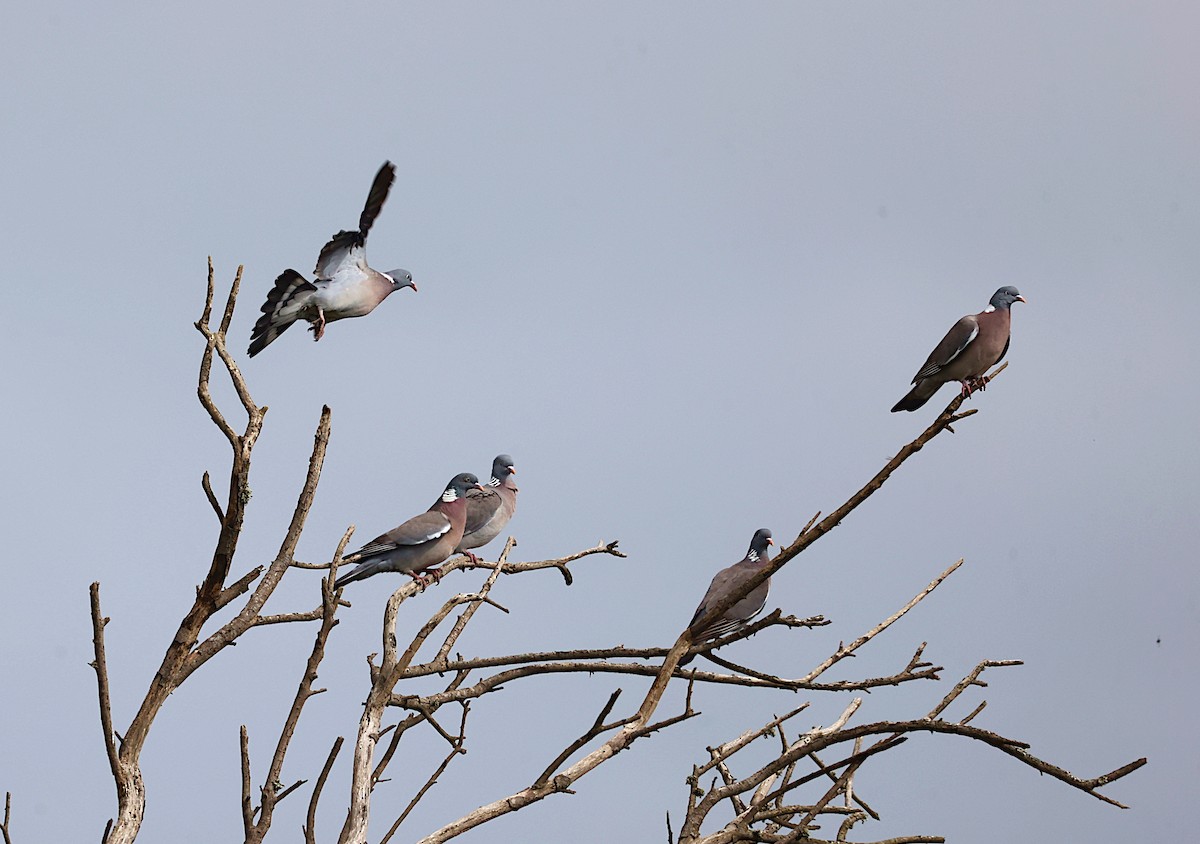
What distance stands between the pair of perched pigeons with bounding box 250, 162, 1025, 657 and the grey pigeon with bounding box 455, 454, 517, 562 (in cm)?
28

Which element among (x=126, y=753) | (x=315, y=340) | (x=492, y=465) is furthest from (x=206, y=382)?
(x=492, y=465)

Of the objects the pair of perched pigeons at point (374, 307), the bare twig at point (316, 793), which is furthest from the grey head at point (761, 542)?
the bare twig at point (316, 793)

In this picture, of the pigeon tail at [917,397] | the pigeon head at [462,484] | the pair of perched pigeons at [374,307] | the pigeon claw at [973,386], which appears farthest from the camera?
the pigeon head at [462,484]

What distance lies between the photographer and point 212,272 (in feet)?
20.9

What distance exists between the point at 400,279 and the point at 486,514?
5.96ft

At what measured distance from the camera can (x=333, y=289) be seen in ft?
31.6

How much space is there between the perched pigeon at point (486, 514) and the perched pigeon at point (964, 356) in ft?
10.4

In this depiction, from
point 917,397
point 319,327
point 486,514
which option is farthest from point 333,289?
point 917,397

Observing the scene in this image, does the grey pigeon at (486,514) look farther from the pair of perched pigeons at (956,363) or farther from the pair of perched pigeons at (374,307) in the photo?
Answer: the pair of perched pigeons at (956,363)

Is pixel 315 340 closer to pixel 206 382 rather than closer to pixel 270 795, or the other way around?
pixel 206 382

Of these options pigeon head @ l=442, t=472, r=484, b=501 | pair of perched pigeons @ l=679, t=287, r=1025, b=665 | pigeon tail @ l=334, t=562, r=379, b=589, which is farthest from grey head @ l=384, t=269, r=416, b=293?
pair of perched pigeons @ l=679, t=287, r=1025, b=665

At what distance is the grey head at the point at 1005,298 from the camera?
9.70 m

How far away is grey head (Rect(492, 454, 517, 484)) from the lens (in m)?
12.3

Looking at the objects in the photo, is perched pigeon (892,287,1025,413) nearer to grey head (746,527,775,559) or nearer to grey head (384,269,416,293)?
grey head (746,527,775,559)
